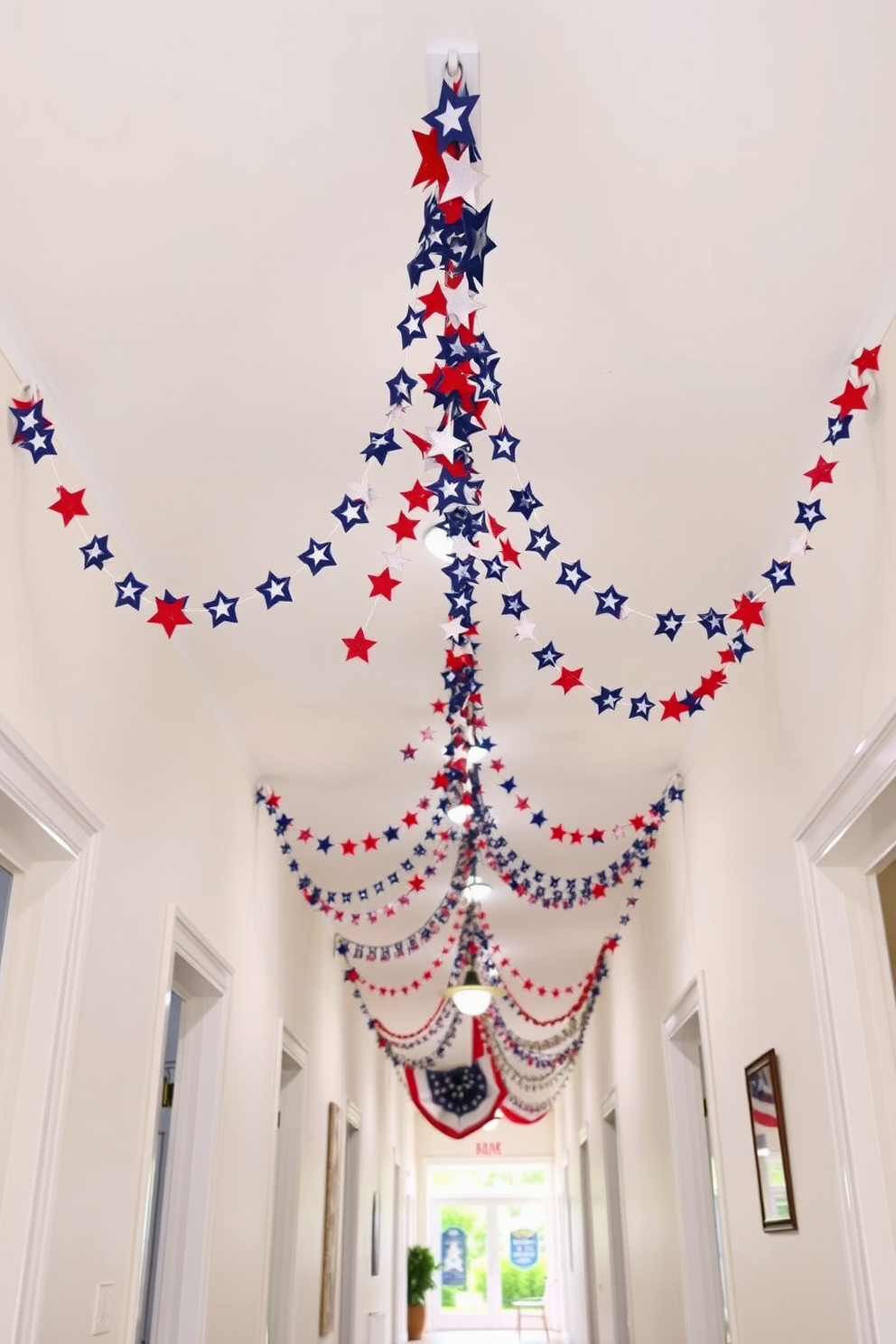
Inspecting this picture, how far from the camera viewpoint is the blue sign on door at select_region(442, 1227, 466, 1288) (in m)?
13.6

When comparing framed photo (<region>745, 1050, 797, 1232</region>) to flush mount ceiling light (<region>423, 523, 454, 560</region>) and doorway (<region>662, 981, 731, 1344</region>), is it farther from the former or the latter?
flush mount ceiling light (<region>423, 523, 454, 560</region>)

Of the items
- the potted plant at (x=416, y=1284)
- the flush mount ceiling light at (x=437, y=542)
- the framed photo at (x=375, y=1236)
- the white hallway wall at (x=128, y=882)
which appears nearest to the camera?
the white hallway wall at (x=128, y=882)

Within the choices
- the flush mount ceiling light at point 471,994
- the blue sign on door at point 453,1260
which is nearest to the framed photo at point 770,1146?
the flush mount ceiling light at point 471,994

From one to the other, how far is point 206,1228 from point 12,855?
5.66 feet

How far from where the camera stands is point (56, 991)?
7.77 ft

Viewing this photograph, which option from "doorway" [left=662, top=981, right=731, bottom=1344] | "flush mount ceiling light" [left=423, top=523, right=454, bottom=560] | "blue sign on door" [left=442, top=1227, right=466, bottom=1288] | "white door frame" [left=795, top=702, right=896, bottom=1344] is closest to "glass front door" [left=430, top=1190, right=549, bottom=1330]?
"blue sign on door" [left=442, top=1227, right=466, bottom=1288]

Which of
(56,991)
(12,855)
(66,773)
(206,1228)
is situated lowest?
(206,1228)

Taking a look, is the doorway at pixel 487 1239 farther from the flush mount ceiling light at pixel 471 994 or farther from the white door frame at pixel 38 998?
the white door frame at pixel 38 998

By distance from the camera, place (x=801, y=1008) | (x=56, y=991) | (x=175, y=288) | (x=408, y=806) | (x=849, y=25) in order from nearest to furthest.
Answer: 1. (x=849, y=25)
2. (x=175, y=288)
3. (x=56, y=991)
4. (x=801, y=1008)
5. (x=408, y=806)

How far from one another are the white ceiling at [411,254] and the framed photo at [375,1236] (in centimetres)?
684

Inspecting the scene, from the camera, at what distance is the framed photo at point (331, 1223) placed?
231 inches

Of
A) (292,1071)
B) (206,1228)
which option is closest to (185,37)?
(206,1228)

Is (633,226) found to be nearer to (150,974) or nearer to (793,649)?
(793,649)

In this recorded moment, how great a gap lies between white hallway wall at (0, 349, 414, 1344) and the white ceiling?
0.92ft
